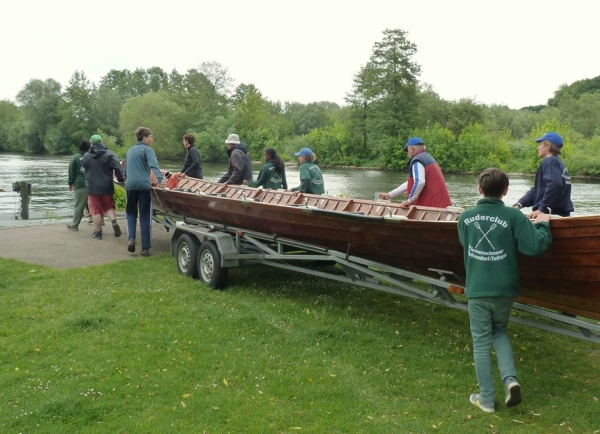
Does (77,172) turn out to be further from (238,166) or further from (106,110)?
(106,110)

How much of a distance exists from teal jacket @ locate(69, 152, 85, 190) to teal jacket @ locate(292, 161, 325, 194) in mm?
5574

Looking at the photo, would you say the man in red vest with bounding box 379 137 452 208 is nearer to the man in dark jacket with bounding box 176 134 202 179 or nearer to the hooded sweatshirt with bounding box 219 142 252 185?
the hooded sweatshirt with bounding box 219 142 252 185

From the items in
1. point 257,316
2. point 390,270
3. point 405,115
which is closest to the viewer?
point 390,270

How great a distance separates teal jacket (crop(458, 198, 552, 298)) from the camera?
3980 mm

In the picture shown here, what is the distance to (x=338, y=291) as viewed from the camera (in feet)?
24.6

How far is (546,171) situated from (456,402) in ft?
7.35

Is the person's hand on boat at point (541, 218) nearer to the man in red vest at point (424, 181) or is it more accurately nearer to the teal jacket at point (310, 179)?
the man in red vest at point (424, 181)

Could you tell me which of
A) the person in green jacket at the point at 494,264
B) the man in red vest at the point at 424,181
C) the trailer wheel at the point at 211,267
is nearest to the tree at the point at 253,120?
the trailer wheel at the point at 211,267

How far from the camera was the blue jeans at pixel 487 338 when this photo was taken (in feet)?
13.4

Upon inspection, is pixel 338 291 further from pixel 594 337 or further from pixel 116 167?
pixel 116 167

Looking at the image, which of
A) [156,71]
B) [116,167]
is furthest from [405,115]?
[156,71]

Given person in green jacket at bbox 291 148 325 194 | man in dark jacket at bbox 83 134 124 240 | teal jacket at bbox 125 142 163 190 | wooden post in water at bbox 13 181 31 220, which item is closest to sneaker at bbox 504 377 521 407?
person in green jacket at bbox 291 148 325 194

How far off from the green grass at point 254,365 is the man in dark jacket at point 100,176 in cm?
310

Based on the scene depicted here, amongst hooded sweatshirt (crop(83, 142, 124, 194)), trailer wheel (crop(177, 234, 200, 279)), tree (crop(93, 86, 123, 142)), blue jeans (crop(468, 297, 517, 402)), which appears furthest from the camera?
tree (crop(93, 86, 123, 142))
